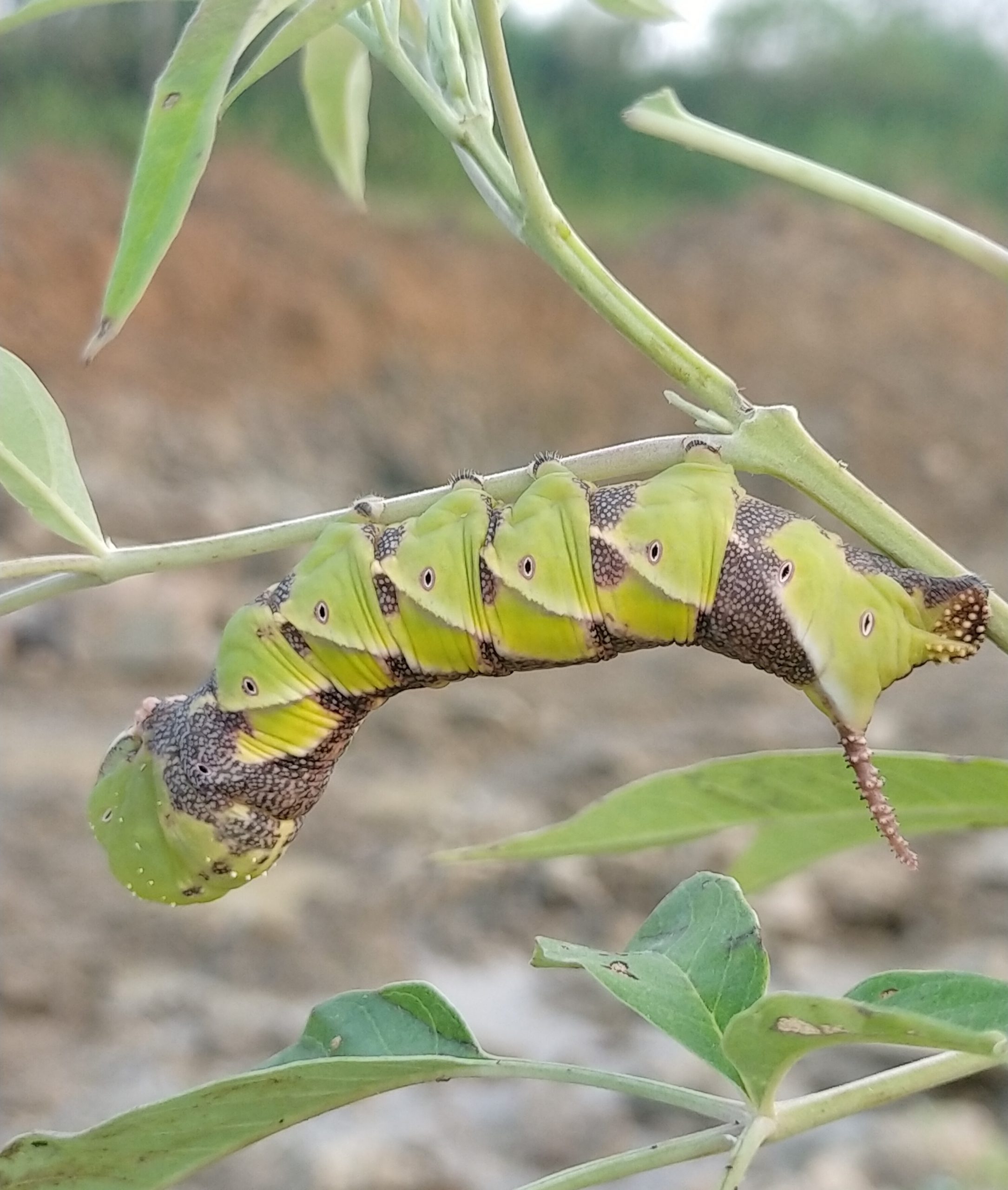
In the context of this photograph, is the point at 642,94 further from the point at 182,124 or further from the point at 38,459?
the point at 182,124

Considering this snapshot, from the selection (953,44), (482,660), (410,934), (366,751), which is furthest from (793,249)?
(482,660)

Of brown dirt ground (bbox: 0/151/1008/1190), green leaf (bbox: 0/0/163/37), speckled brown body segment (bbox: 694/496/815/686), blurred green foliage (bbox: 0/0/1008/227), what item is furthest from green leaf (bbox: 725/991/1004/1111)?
blurred green foliage (bbox: 0/0/1008/227)

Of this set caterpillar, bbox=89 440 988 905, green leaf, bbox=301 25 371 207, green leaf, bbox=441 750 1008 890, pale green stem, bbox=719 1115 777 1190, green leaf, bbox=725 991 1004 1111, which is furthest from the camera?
green leaf, bbox=301 25 371 207

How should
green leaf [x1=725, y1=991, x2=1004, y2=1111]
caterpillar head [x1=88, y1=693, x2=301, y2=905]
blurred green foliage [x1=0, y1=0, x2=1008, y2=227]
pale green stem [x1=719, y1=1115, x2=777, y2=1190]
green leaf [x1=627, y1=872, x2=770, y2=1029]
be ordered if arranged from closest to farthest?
green leaf [x1=725, y1=991, x2=1004, y2=1111] < pale green stem [x1=719, y1=1115, x2=777, y2=1190] < green leaf [x1=627, y1=872, x2=770, y2=1029] < caterpillar head [x1=88, y1=693, x2=301, y2=905] < blurred green foliage [x1=0, y1=0, x2=1008, y2=227]

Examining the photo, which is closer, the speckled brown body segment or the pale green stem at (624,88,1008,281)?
the pale green stem at (624,88,1008,281)

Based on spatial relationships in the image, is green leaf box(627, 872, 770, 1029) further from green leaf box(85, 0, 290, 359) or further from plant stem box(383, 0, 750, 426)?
green leaf box(85, 0, 290, 359)

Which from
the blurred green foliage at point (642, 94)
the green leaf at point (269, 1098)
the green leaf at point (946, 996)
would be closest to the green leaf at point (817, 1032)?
the green leaf at point (946, 996)
